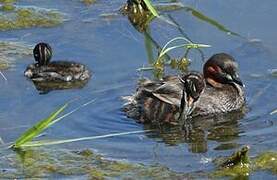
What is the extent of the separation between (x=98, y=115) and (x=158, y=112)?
631mm

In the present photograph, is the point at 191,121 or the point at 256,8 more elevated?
the point at 256,8

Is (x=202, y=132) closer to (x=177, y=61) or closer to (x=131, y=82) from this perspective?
(x=131, y=82)

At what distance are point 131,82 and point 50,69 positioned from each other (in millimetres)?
1149

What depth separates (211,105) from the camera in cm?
1082

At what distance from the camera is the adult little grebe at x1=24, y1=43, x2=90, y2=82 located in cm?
1132

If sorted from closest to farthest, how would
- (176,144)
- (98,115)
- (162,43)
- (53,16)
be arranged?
(176,144) < (98,115) < (162,43) < (53,16)

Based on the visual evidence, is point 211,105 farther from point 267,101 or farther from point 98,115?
point 98,115

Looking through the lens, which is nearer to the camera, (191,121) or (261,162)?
(261,162)

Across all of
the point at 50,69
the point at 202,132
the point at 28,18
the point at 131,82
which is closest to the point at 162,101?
the point at 202,132

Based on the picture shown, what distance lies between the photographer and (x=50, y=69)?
465 inches

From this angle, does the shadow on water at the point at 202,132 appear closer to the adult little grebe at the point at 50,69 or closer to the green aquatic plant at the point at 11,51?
the adult little grebe at the point at 50,69

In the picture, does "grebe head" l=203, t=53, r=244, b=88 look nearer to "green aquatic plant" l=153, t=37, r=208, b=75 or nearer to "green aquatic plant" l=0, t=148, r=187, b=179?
"green aquatic plant" l=153, t=37, r=208, b=75

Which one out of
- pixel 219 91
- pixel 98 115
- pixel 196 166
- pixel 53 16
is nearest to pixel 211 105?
pixel 219 91

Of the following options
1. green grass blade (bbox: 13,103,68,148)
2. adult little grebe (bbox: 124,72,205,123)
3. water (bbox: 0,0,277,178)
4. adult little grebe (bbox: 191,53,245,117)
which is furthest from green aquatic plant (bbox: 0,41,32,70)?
green grass blade (bbox: 13,103,68,148)
